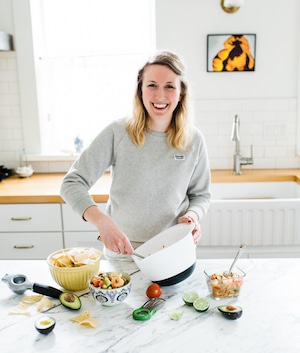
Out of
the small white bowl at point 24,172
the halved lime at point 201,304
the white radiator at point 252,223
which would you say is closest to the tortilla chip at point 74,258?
the halved lime at point 201,304

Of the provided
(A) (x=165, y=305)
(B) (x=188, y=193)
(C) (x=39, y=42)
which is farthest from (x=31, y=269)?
(C) (x=39, y=42)

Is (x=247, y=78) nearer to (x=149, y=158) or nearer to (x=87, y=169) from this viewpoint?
(x=149, y=158)

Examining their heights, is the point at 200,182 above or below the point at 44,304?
above

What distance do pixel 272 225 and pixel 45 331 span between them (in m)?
1.57

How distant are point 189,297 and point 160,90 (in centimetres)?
73

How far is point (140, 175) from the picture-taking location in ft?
4.77

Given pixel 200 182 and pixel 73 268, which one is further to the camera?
pixel 200 182

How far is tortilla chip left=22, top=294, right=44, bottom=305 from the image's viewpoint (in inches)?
44.3

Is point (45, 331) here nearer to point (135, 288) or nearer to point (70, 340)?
point (70, 340)

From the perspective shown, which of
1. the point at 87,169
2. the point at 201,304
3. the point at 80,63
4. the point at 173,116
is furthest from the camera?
the point at 80,63

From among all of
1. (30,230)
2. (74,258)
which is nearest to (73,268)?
(74,258)

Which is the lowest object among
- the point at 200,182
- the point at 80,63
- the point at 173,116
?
the point at 200,182

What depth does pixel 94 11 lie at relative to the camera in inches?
111

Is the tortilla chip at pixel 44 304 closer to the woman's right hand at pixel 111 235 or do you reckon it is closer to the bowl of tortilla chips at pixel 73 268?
the bowl of tortilla chips at pixel 73 268
